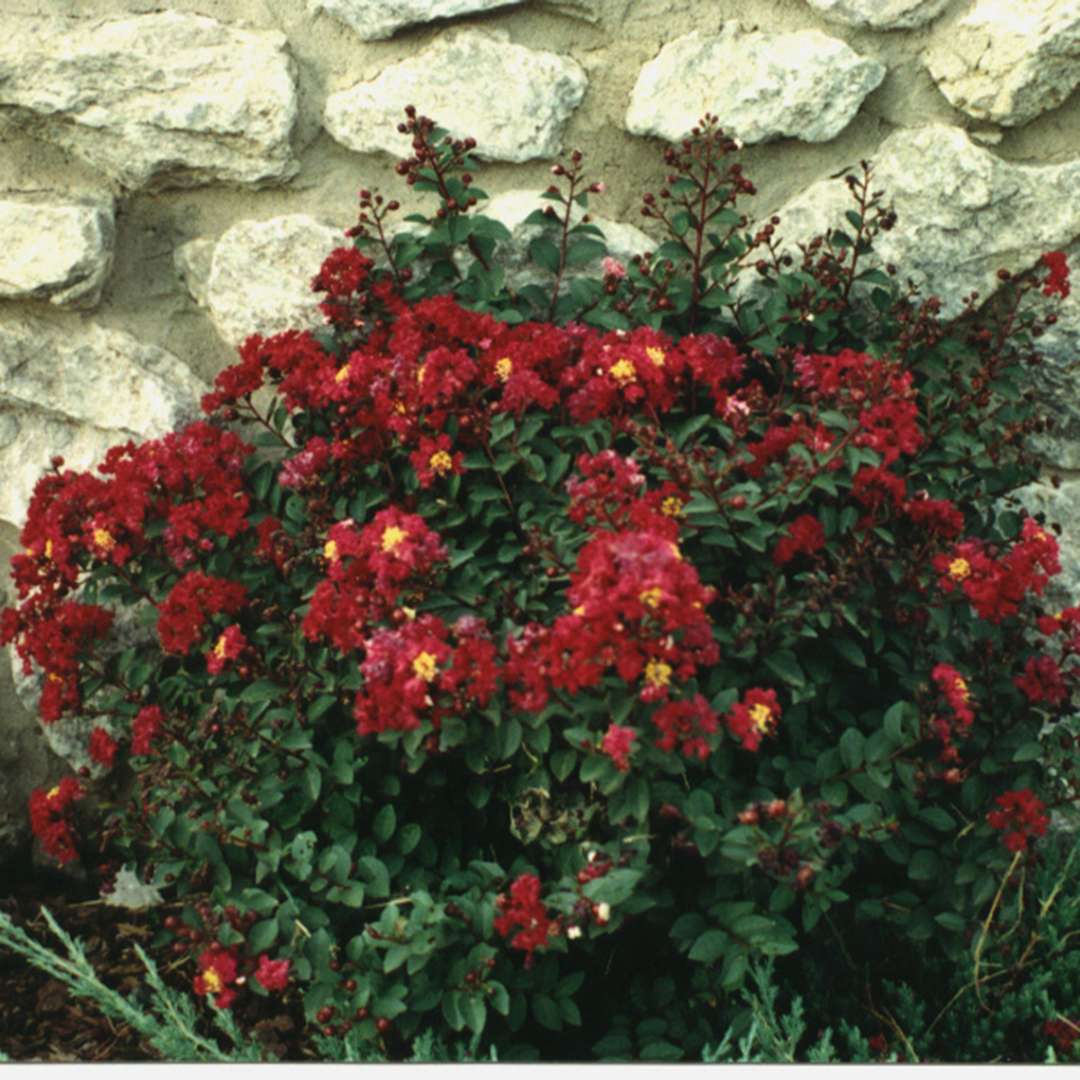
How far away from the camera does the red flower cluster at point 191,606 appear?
2096mm

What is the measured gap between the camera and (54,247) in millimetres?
2377

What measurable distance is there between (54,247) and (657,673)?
1.35m

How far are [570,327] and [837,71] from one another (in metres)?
0.62

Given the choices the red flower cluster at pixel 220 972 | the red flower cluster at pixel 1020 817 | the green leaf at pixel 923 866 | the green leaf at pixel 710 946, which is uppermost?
the red flower cluster at pixel 1020 817

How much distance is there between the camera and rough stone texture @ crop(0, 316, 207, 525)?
8.04 ft

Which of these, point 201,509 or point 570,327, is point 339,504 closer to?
point 201,509

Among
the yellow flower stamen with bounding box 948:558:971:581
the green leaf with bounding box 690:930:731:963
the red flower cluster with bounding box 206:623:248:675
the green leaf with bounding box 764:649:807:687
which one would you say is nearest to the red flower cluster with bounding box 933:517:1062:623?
the yellow flower stamen with bounding box 948:558:971:581

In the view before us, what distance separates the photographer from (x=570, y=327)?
7.30 feet

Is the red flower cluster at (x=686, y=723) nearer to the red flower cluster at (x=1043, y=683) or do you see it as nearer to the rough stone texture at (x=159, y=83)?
the red flower cluster at (x=1043, y=683)

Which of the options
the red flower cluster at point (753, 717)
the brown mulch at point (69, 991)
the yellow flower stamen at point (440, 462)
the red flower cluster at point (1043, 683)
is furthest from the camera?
the brown mulch at point (69, 991)

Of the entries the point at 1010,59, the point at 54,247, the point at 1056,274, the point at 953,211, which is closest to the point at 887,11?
the point at 1010,59

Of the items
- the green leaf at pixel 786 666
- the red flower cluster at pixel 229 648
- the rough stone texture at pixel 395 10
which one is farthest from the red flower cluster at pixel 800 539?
the rough stone texture at pixel 395 10

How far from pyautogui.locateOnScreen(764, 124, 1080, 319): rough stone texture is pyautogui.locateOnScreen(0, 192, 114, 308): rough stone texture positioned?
117 centimetres

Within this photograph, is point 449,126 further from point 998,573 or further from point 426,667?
point 998,573
